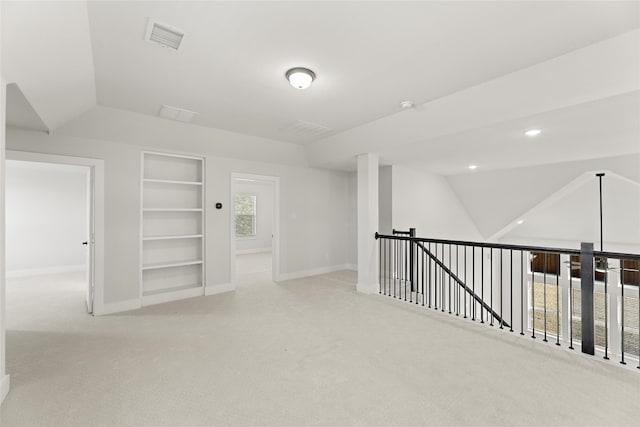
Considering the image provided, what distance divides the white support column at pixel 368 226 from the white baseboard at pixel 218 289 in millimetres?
2137

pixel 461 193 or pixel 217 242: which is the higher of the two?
pixel 461 193

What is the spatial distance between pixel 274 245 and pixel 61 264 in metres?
5.01

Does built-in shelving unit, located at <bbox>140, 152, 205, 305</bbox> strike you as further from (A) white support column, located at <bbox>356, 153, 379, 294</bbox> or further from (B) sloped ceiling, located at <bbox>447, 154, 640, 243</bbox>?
(B) sloped ceiling, located at <bbox>447, 154, 640, 243</bbox>

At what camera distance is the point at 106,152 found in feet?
12.3

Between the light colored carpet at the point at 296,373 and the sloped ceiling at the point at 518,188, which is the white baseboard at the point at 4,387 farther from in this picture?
the sloped ceiling at the point at 518,188

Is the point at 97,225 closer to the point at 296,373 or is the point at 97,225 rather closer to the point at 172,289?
the point at 172,289

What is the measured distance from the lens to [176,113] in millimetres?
3799

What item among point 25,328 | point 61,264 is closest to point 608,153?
point 25,328

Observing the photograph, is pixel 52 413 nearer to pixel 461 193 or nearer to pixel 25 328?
pixel 25 328

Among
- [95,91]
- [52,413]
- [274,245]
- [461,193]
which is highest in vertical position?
[95,91]

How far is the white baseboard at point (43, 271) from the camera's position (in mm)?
5793

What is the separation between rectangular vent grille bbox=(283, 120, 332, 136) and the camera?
432cm

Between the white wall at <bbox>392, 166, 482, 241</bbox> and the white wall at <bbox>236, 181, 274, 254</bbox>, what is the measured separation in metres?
5.16

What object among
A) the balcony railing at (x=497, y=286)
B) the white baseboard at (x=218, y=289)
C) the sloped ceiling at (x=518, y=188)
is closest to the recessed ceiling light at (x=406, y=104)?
the balcony railing at (x=497, y=286)
